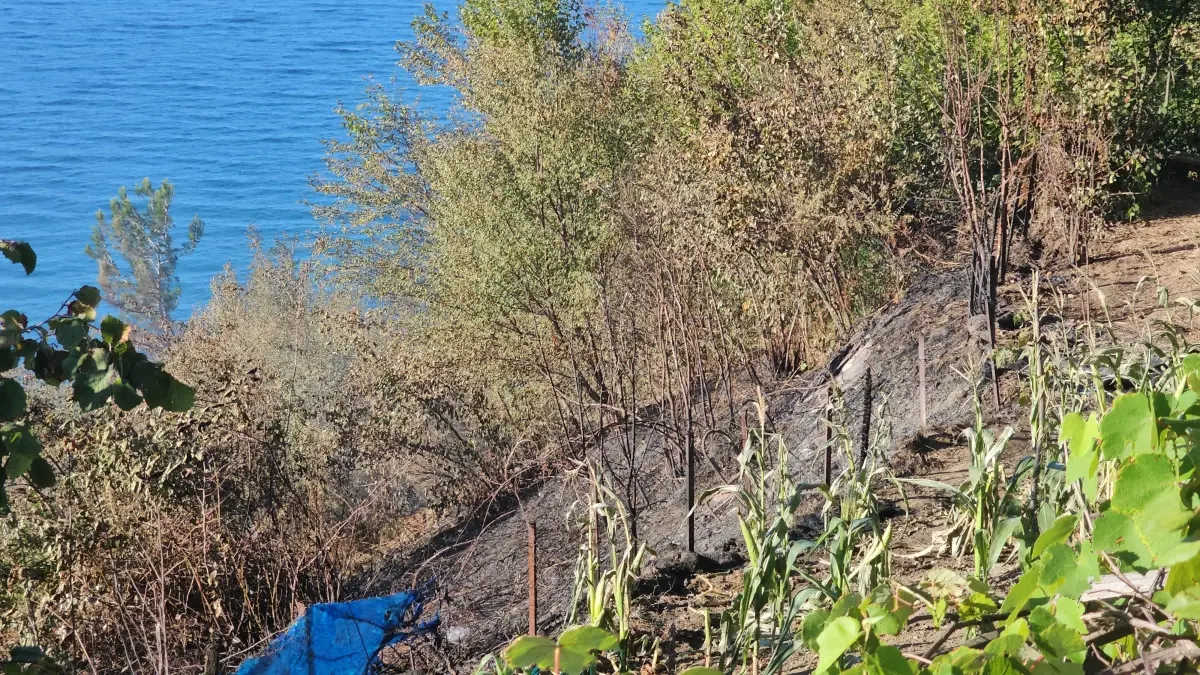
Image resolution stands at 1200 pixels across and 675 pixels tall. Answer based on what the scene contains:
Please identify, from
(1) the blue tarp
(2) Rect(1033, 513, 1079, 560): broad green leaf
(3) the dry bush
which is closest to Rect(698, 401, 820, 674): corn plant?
(2) Rect(1033, 513, 1079, 560): broad green leaf

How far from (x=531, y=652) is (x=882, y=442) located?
7.83 feet

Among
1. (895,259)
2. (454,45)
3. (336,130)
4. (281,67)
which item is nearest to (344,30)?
(281,67)

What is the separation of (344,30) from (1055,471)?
121489 millimetres

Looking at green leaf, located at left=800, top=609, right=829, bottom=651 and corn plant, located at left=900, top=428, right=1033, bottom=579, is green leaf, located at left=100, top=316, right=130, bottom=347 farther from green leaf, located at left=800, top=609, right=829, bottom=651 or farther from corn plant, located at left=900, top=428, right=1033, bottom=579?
corn plant, located at left=900, top=428, right=1033, bottom=579

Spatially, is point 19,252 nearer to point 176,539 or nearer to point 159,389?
point 159,389

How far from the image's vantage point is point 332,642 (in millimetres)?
4641

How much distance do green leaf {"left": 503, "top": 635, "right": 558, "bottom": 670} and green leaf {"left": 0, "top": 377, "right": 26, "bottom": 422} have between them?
1204 millimetres

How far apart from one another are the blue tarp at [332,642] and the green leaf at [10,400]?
2619 millimetres

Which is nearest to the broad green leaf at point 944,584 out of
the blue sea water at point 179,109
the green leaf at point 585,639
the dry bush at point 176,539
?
the green leaf at point 585,639

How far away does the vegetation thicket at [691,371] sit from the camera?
85.2 inches

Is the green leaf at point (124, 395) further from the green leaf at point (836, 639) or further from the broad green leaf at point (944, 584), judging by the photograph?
the broad green leaf at point (944, 584)

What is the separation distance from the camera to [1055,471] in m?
2.95

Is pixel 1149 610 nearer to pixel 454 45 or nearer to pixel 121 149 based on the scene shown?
pixel 454 45

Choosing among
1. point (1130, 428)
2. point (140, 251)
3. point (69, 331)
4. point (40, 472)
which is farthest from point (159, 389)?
point (140, 251)
